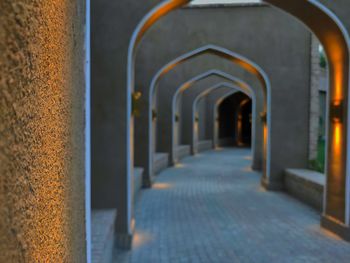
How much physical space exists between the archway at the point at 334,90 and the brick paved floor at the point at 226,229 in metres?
0.56

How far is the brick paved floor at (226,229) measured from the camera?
5.10 meters

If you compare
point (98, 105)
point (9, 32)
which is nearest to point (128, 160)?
point (98, 105)

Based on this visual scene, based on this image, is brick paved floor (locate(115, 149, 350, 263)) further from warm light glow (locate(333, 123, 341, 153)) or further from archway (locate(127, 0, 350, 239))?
warm light glow (locate(333, 123, 341, 153))

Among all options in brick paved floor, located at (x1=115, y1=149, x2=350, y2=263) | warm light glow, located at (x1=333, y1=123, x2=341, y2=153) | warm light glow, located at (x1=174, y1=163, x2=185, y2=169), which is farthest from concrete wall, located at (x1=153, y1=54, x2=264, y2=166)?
warm light glow, located at (x1=333, y1=123, x2=341, y2=153)

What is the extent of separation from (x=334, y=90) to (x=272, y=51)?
410 centimetres

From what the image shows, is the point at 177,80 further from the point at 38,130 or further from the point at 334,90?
the point at 38,130

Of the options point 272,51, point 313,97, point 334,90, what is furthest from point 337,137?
point 272,51

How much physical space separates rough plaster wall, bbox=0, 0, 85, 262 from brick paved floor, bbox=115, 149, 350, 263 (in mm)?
3620

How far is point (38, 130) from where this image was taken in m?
1.21

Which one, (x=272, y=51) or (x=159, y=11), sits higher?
(x=272, y=51)

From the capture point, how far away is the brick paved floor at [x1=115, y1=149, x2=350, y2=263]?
16.7ft

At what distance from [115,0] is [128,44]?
2.80 ft

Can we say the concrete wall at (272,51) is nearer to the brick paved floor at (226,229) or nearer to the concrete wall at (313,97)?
the concrete wall at (313,97)

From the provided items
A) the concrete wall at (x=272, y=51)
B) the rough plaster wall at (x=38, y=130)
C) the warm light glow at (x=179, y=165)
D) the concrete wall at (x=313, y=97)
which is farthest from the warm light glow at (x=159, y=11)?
the warm light glow at (x=179, y=165)
